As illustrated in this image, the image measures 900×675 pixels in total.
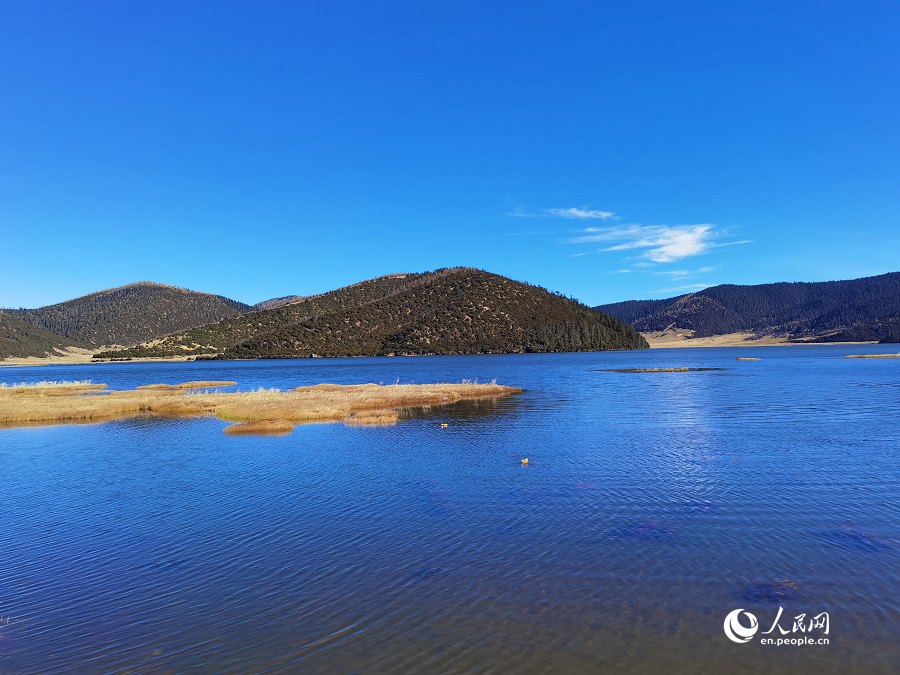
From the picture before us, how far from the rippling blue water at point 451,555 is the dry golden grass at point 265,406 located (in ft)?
42.7

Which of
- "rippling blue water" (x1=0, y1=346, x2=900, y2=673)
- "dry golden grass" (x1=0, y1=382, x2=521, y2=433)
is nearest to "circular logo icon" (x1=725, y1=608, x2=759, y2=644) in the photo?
"rippling blue water" (x1=0, y1=346, x2=900, y2=673)

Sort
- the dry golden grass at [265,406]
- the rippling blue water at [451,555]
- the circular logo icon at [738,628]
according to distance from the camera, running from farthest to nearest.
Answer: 1. the dry golden grass at [265,406]
2. the circular logo icon at [738,628]
3. the rippling blue water at [451,555]

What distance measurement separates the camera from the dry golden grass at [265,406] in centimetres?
4859

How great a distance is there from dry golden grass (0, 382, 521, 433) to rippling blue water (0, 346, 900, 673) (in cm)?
1301

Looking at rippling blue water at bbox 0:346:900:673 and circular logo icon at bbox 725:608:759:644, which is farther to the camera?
circular logo icon at bbox 725:608:759:644

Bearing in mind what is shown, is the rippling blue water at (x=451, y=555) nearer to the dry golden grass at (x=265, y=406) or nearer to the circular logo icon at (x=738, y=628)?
the circular logo icon at (x=738, y=628)

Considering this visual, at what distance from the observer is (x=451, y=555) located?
16.5 metres

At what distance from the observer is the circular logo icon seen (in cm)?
1158

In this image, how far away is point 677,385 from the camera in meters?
81.4

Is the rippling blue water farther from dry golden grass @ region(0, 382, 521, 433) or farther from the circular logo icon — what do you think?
dry golden grass @ region(0, 382, 521, 433)

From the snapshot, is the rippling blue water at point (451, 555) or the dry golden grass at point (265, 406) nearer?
the rippling blue water at point (451, 555)

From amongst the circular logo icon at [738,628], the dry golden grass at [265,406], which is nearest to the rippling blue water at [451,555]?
the circular logo icon at [738,628]

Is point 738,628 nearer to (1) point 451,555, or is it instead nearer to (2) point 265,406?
(1) point 451,555

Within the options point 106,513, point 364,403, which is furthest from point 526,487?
point 364,403
